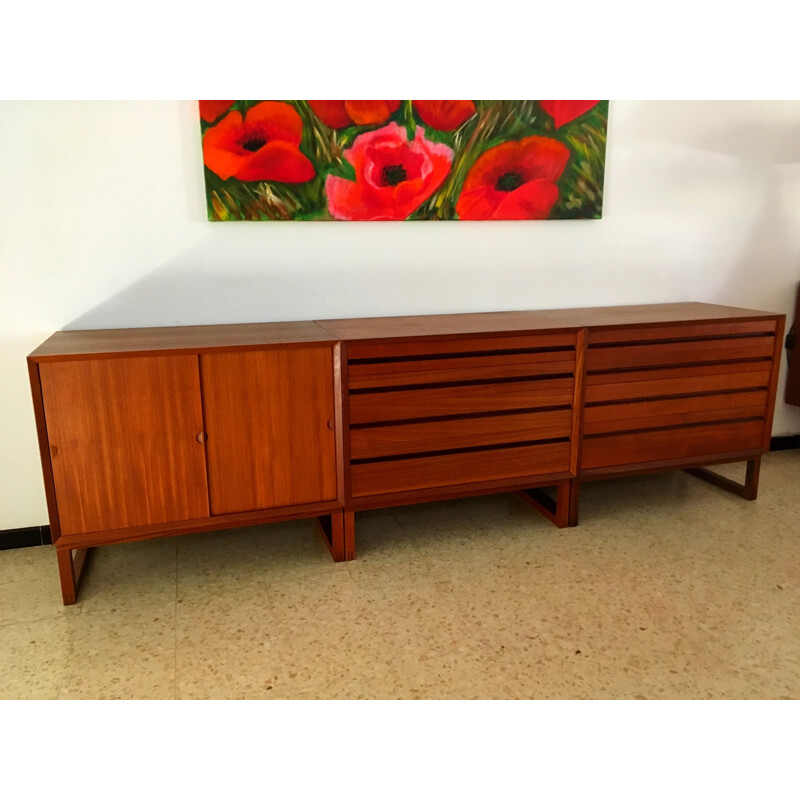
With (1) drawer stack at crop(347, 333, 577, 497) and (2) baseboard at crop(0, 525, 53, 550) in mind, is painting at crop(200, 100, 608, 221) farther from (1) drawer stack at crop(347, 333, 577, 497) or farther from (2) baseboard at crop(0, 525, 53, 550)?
(2) baseboard at crop(0, 525, 53, 550)

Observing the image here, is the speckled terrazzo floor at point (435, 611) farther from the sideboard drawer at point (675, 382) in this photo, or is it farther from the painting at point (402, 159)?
the painting at point (402, 159)

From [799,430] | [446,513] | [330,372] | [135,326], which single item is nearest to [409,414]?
[330,372]

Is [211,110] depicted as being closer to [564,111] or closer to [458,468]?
[564,111]

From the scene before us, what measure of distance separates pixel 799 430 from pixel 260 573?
9.41 feet

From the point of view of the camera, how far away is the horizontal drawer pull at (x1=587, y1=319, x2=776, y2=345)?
8.40 ft

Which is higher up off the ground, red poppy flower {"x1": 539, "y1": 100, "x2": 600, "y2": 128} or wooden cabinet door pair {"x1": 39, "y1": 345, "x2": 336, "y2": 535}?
red poppy flower {"x1": 539, "y1": 100, "x2": 600, "y2": 128}

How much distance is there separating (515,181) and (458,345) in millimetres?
858

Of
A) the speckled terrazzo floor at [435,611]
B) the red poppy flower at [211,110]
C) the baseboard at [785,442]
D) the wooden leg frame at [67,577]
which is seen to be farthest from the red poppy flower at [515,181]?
the wooden leg frame at [67,577]

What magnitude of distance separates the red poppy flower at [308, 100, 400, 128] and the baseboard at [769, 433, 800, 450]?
2.52 meters

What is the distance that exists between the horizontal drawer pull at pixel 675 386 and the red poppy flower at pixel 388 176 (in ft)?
3.32

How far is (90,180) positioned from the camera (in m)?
2.35

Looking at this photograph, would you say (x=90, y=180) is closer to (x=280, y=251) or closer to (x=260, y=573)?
(x=280, y=251)

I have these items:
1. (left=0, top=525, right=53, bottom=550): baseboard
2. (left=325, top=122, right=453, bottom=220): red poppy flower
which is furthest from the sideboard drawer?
(left=0, top=525, right=53, bottom=550): baseboard

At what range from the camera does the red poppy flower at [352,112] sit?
2.51 meters
